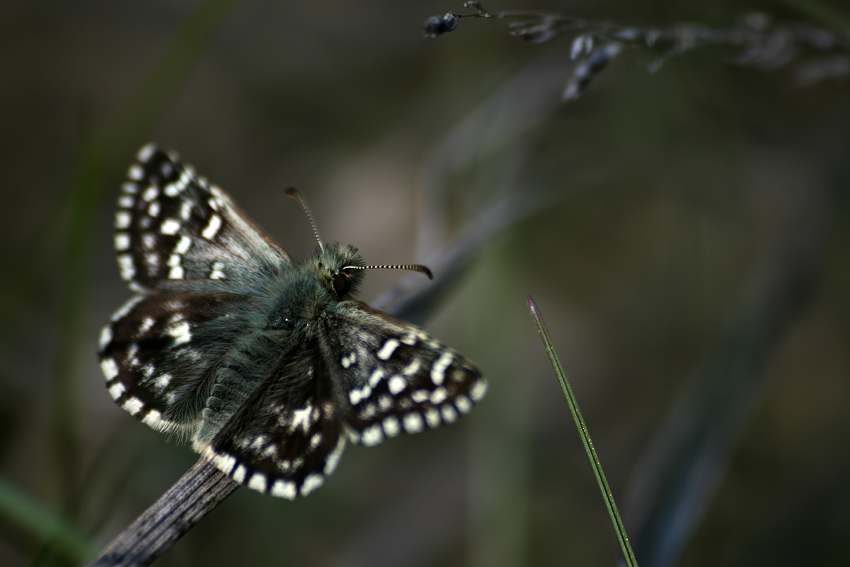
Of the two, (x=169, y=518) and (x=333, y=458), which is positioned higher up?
(x=333, y=458)

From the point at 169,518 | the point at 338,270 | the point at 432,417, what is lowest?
the point at 169,518

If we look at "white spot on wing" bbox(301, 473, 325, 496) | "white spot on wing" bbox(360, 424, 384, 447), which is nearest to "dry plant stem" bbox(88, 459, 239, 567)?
"white spot on wing" bbox(301, 473, 325, 496)

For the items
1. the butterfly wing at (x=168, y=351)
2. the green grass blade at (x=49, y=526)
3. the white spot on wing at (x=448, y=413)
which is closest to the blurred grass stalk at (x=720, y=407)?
the white spot on wing at (x=448, y=413)

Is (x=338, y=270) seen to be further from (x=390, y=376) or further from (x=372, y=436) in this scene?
(x=372, y=436)

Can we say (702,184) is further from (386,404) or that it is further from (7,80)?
(7,80)

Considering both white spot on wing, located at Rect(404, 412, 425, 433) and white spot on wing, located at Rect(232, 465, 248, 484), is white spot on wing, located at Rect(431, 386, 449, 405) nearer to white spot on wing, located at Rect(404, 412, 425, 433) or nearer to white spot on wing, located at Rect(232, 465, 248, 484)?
white spot on wing, located at Rect(404, 412, 425, 433)

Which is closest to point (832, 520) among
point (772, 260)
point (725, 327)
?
point (725, 327)

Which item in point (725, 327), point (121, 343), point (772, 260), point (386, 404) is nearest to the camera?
point (386, 404)

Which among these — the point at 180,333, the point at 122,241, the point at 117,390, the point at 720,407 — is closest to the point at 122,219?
the point at 122,241
